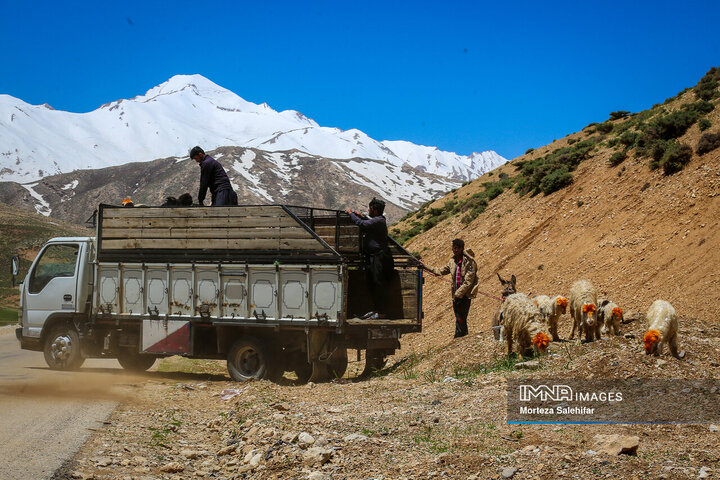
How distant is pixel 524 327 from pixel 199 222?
5722mm

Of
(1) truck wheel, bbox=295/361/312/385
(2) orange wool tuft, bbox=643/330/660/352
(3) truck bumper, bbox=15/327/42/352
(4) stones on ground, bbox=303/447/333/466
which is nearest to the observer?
(4) stones on ground, bbox=303/447/333/466

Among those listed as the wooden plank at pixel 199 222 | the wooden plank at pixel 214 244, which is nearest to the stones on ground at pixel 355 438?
the wooden plank at pixel 214 244

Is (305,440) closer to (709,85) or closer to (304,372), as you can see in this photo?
(304,372)

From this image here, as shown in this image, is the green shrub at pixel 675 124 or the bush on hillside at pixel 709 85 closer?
the green shrub at pixel 675 124

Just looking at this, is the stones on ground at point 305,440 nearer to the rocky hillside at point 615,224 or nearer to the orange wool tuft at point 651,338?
the orange wool tuft at point 651,338

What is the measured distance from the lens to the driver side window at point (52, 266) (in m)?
12.7

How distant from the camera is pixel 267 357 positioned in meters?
11.0

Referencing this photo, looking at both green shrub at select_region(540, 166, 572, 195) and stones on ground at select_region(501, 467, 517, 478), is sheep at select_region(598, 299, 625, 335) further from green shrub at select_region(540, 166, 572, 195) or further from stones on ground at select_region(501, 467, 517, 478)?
green shrub at select_region(540, 166, 572, 195)

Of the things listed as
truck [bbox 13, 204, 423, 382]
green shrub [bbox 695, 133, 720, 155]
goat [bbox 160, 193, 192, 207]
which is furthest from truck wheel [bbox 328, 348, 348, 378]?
green shrub [bbox 695, 133, 720, 155]

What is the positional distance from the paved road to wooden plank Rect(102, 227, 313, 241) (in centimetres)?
262

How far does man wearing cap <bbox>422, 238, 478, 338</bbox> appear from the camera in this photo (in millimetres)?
11836

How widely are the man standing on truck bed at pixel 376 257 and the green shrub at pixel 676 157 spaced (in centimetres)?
1281

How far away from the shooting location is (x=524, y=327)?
32.1 ft

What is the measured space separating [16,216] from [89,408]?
88035 millimetres
